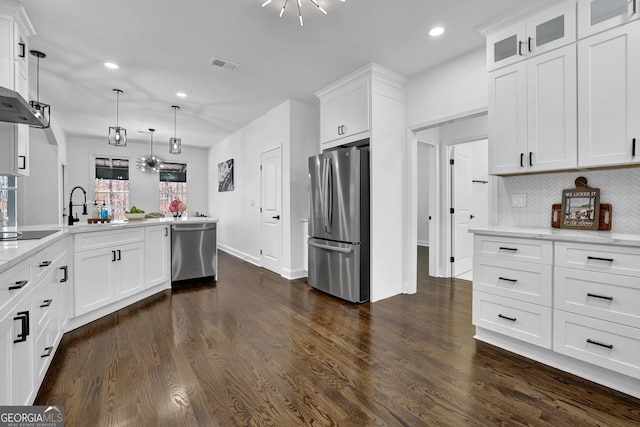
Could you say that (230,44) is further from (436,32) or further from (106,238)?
(106,238)

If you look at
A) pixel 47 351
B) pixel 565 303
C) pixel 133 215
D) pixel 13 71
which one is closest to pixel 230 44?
pixel 13 71

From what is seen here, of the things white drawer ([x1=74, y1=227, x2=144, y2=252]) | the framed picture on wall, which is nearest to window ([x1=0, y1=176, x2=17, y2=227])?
white drawer ([x1=74, y1=227, x2=144, y2=252])

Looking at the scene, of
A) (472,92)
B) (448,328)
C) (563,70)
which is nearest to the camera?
(563,70)

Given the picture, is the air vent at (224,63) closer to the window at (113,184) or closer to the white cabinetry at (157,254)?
the white cabinetry at (157,254)

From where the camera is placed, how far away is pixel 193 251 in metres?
4.27

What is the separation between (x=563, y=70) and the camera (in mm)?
2223

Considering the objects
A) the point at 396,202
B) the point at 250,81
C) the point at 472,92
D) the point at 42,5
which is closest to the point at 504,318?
the point at 396,202

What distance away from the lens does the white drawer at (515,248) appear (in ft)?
6.91

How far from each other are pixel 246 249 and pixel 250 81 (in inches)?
135

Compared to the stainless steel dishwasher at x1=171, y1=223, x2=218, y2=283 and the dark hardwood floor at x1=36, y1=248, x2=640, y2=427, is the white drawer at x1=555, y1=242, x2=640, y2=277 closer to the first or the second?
the dark hardwood floor at x1=36, y1=248, x2=640, y2=427

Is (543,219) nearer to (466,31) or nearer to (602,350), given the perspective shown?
(602,350)

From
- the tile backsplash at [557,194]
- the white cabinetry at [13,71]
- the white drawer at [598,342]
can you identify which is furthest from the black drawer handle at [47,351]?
the tile backsplash at [557,194]

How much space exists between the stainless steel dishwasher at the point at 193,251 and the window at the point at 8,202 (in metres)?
1.62

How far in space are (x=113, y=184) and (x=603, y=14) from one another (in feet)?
29.9
